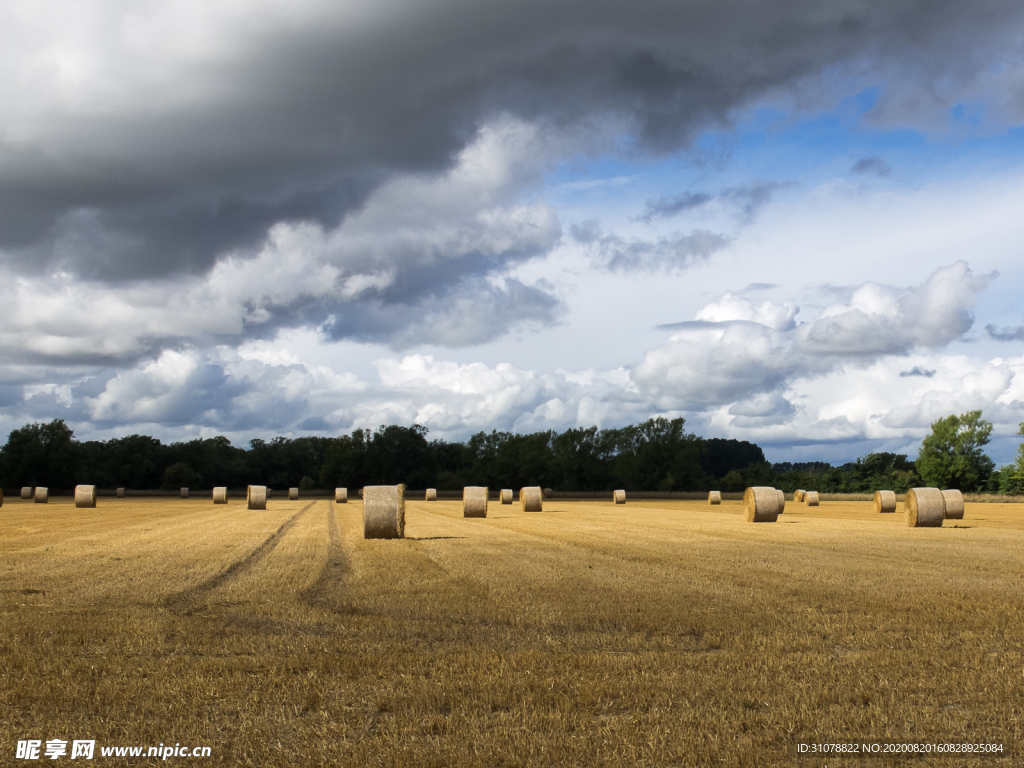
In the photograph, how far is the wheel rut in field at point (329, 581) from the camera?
473 inches

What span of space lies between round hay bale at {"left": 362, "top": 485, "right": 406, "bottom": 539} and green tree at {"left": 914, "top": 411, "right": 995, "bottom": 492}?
295ft

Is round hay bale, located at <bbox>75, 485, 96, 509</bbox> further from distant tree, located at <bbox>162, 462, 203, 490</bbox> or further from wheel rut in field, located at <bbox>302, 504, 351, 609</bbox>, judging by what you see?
distant tree, located at <bbox>162, 462, 203, 490</bbox>

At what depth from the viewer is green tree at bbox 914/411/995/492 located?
97188 mm

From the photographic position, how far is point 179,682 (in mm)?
7406

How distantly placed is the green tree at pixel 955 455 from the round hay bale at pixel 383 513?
8987cm

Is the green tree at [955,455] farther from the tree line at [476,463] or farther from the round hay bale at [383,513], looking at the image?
the round hay bale at [383,513]

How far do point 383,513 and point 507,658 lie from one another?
15.4 metres

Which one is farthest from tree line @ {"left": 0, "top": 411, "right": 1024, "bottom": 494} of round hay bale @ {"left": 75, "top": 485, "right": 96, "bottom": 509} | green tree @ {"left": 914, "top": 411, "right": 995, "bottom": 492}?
round hay bale @ {"left": 75, "top": 485, "right": 96, "bottom": 509}

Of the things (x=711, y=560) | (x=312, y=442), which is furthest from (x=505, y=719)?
(x=312, y=442)

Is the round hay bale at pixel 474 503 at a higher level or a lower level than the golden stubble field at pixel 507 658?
higher

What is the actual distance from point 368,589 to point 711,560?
307 inches

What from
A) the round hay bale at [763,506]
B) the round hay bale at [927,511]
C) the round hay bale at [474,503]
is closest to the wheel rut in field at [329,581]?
the round hay bale at [474,503]

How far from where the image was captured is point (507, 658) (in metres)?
8.20

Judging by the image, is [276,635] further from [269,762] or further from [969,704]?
[969,704]
